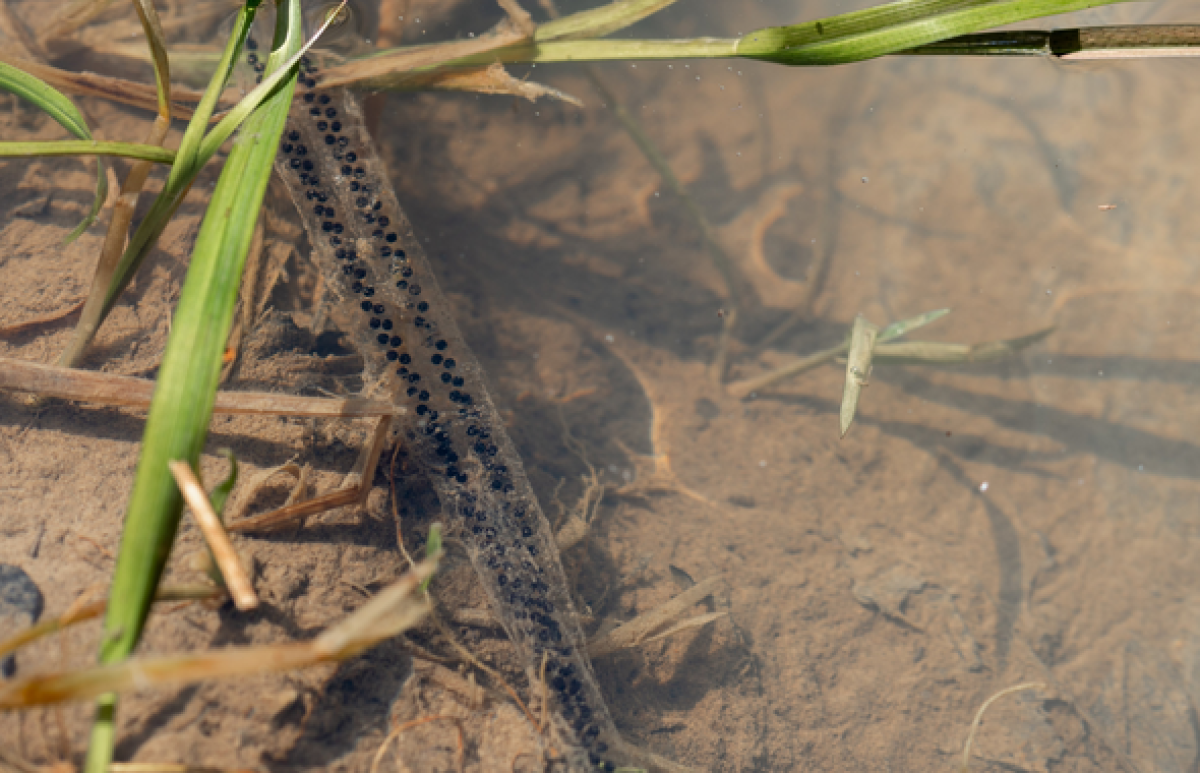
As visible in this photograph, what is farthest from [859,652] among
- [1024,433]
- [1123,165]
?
[1123,165]

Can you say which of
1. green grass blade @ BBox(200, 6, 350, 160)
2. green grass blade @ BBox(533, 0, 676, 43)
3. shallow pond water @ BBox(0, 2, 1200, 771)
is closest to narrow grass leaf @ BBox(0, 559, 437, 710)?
shallow pond water @ BBox(0, 2, 1200, 771)

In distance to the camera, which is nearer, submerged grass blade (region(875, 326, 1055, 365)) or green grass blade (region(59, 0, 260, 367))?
green grass blade (region(59, 0, 260, 367))

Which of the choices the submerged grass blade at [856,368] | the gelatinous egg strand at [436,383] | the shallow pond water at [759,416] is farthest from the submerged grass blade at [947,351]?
the gelatinous egg strand at [436,383]

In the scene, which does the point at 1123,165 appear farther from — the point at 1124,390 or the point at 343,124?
the point at 343,124

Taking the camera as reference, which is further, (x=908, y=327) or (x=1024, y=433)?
(x=1024, y=433)

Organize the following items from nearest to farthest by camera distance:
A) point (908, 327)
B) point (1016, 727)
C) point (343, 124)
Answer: point (343, 124) < point (1016, 727) < point (908, 327)

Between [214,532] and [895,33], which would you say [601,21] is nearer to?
[895,33]

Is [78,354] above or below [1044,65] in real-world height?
above

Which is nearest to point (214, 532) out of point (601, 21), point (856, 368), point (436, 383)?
point (436, 383)

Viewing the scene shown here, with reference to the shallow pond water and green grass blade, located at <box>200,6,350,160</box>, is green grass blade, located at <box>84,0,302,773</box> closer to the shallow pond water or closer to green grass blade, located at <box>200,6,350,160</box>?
green grass blade, located at <box>200,6,350,160</box>
